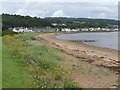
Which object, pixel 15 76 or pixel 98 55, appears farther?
pixel 98 55

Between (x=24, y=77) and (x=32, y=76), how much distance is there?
14.2 inches

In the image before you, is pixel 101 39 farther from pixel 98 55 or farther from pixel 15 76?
pixel 15 76

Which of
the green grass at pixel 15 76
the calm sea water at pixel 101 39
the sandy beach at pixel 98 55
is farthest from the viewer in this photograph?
the calm sea water at pixel 101 39

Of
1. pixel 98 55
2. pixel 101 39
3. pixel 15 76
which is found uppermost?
pixel 15 76

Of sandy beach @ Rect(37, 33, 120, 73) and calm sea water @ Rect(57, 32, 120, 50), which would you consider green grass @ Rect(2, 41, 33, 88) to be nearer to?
sandy beach @ Rect(37, 33, 120, 73)

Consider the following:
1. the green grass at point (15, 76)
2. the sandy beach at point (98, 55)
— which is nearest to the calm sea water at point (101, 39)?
the sandy beach at point (98, 55)

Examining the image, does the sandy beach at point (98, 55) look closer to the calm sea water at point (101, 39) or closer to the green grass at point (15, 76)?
the green grass at point (15, 76)

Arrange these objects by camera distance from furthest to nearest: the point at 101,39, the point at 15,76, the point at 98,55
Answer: the point at 101,39
the point at 98,55
the point at 15,76

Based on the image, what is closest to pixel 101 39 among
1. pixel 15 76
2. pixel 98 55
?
pixel 98 55

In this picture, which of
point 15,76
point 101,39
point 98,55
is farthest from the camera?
point 101,39

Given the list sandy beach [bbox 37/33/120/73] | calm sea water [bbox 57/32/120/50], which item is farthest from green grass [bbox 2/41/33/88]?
calm sea water [bbox 57/32/120/50]

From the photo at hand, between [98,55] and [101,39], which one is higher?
[98,55]

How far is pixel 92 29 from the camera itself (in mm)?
177750

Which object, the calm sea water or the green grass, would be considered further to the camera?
the calm sea water
